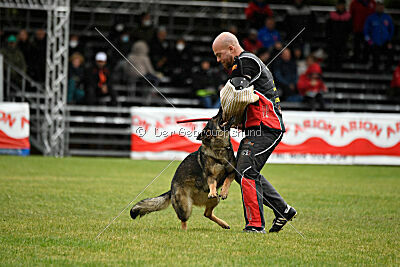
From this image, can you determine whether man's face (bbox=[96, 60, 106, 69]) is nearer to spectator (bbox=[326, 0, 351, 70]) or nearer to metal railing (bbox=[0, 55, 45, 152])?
metal railing (bbox=[0, 55, 45, 152])

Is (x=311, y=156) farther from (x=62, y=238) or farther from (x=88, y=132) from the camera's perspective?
(x=62, y=238)

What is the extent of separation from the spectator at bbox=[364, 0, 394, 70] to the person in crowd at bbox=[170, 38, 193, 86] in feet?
19.3

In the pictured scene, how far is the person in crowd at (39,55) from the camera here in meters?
17.9

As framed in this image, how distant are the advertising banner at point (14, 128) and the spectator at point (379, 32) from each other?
1097cm

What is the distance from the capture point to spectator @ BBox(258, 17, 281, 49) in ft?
62.2

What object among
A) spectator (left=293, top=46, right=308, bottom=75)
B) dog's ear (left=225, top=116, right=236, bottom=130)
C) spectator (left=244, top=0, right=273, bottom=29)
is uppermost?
spectator (left=244, top=0, right=273, bottom=29)

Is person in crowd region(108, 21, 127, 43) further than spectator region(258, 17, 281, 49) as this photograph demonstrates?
No

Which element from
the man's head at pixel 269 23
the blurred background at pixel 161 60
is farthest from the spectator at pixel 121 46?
the man's head at pixel 269 23

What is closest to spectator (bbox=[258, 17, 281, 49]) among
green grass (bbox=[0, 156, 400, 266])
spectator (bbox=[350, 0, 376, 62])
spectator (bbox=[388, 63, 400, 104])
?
spectator (bbox=[350, 0, 376, 62])

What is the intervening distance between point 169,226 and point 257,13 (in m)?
13.6

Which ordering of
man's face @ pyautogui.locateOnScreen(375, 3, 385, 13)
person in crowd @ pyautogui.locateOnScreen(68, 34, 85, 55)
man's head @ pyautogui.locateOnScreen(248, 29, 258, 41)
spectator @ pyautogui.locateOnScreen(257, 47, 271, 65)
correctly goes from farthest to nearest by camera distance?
man's face @ pyautogui.locateOnScreen(375, 3, 385, 13) < man's head @ pyautogui.locateOnScreen(248, 29, 258, 41) < person in crowd @ pyautogui.locateOnScreen(68, 34, 85, 55) < spectator @ pyautogui.locateOnScreen(257, 47, 271, 65)

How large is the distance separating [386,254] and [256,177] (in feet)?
4.67

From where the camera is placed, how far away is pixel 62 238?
18.2 feet

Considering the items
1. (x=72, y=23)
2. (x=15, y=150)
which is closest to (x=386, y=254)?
(x=15, y=150)
